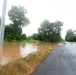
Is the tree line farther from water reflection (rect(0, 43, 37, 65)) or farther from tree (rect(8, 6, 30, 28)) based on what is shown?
water reflection (rect(0, 43, 37, 65))

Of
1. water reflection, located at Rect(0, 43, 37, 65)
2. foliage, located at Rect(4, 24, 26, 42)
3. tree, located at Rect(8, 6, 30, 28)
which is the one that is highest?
tree, located at Rect(8, 6, 30, 28)

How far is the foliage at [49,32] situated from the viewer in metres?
83.2

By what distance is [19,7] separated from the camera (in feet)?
232

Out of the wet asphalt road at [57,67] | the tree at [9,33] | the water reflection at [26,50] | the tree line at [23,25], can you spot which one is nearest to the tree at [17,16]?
the tree line at [23,25]

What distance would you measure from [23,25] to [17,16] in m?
3.73

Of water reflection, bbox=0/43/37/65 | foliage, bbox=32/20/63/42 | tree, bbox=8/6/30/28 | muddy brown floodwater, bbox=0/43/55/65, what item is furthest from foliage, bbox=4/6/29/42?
water reflection, bbox=0/43/37/65

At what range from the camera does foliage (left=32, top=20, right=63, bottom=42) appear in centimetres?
8325

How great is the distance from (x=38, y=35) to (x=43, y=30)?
2.86 meters

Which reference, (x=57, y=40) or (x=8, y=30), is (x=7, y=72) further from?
(x=57, y=40)

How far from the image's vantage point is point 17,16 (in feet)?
222

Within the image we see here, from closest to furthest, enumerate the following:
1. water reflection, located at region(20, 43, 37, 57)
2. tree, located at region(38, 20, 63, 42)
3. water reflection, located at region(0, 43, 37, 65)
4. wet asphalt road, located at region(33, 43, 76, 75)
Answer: wet asphalt road, located at region(33, 43, 76, 75) → water reflection, located at region(0, 43, 37, 65) → water reflection, located at region(20, 43, 37, 57) → tree, located at region(38, 20, 63, 42)

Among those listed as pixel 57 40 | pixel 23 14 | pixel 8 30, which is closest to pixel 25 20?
pixel 23 14

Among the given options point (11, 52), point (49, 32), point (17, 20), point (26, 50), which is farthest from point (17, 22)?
point (11, 52)

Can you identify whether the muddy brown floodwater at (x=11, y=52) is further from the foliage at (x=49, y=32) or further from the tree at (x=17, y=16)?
the foliage at (x=49, y=32)
